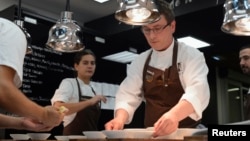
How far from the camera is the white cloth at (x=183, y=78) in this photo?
179 cm

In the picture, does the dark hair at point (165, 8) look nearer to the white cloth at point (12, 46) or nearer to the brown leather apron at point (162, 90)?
the brown leather apron at point (162, 90)

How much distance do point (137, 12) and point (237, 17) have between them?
486mm

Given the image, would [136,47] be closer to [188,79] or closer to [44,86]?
[44,86]

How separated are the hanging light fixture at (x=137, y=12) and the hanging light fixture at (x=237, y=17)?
1.14ft

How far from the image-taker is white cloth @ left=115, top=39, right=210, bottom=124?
1.79 m

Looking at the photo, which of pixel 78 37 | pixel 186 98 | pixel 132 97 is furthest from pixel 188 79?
pixel 78 37

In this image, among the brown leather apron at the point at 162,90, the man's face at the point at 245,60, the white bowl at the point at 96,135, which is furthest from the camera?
the man's face at the point at 245,60

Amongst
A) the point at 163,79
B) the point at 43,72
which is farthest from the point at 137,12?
the point at 43,72

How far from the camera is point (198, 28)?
13.2ft

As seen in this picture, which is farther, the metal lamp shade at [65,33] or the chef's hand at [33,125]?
the metal lamp shade at [65,33]

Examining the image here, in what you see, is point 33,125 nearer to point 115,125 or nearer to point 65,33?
point 115,125

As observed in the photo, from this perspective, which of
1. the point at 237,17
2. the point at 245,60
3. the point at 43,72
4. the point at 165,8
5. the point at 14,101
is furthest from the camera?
the point at 43,72

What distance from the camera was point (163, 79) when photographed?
2.02 metres

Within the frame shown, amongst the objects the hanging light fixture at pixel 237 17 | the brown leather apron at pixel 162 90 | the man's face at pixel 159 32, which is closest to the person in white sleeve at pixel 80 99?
the brown leather apron at pixel 162 90
